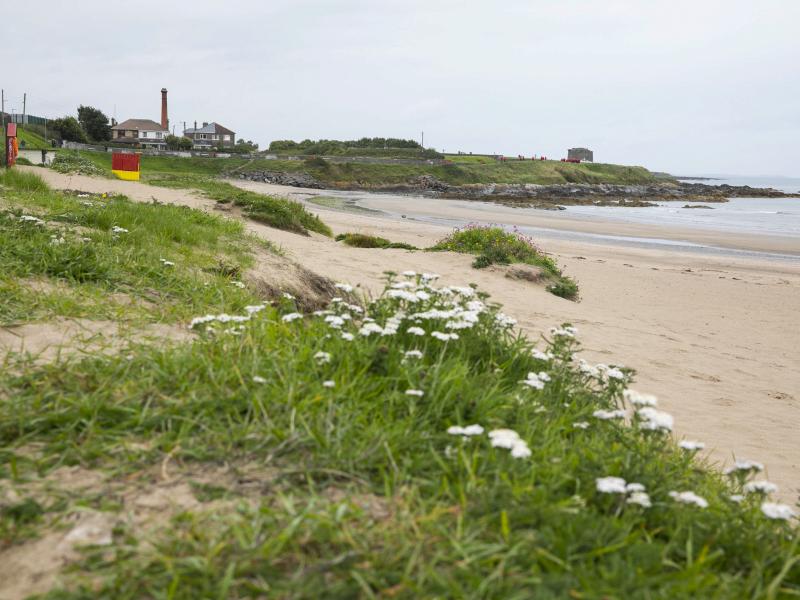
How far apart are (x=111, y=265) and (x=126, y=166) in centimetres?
2746

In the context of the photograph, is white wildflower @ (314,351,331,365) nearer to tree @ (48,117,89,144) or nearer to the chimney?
tree @ (48,117,89,144)

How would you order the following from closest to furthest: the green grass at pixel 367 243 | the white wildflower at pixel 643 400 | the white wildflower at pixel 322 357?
the white wildflower at pixel 643 400 → the white wildflower at pixel 322 357 → the green grass at pixel 367 243

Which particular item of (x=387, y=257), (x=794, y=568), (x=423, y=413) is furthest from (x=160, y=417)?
(x=387, y=257)

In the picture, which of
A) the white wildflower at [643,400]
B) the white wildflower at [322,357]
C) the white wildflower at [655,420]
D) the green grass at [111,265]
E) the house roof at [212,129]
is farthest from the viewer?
the house roof at [212,129]

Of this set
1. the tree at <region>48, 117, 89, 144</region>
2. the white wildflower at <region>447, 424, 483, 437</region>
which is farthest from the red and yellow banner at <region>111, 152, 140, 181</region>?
the tree at <region>48, 117, 89, 144</region>

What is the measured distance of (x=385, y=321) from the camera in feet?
15.3

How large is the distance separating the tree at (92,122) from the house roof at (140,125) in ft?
46.7

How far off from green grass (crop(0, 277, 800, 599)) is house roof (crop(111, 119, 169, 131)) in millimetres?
118930

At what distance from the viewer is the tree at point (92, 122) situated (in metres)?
95.2

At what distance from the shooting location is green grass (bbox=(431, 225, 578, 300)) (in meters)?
12.5

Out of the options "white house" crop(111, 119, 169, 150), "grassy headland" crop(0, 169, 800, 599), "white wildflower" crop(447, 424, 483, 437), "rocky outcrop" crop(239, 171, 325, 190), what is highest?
"white house" crop(111, 119, 169, 150)

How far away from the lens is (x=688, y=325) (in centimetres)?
1052

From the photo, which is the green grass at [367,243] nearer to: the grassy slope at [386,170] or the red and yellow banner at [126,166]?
the red and yellow banner at [126,166]

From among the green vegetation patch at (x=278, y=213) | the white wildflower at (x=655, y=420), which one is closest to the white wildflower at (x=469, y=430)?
the white wildflower at (x=655, y=420)
